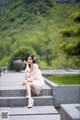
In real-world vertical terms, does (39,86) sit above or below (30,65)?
below

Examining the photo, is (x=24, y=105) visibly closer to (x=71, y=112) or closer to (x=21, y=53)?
(x=71, y=112)

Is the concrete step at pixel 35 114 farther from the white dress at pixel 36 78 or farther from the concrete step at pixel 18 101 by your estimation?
the white dress at pixel 36 78

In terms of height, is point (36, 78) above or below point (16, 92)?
above

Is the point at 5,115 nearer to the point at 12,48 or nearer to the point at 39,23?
the point at 12,48

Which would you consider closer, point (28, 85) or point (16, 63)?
point (28, 85)

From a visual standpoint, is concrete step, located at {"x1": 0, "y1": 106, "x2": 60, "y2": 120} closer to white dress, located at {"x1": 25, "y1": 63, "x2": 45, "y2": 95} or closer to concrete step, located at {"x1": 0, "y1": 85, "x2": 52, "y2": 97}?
white dress, located at {"x1": 25, "y1": 63, "x2": 45, "y2": 95}

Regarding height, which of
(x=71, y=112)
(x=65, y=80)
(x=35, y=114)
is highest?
(x=71, y=112)

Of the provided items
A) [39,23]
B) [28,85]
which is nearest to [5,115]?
[28,85]

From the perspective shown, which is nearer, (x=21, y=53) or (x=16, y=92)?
(x=16, y=92)

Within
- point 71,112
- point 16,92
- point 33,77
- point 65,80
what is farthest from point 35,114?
point 65,80

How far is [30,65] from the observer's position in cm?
439

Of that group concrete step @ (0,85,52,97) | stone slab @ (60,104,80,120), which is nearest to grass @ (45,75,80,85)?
concrete step @ (0,85,52,97)

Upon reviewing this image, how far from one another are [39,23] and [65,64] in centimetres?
733

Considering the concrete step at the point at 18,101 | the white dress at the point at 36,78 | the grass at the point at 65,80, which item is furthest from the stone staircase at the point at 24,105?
the grass at the point at 65,80
